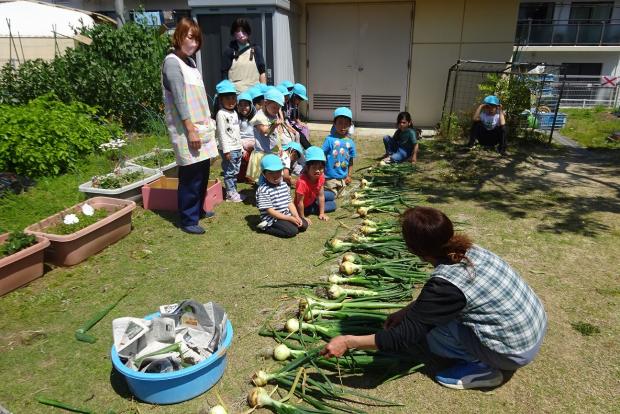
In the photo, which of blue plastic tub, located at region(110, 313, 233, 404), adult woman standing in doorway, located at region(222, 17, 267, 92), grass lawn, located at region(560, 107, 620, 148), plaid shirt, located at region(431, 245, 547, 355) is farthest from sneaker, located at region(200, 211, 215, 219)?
grass lawn, located at region(560, 107, 620, 148)

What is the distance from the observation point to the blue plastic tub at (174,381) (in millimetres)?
2199

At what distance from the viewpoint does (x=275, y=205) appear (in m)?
4.41

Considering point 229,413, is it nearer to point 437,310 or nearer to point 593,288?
point 437,310

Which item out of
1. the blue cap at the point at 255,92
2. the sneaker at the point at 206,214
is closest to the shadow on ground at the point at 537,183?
the blue cap at the point at 255,92

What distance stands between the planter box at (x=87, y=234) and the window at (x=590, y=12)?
25.4 m

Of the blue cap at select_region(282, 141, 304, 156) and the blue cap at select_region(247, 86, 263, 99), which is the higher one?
the blue cap at select_region(247, 86, 263, 99)

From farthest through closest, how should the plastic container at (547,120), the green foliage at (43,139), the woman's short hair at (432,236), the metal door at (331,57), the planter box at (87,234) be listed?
the plastic container at (547,120), the metal door at (331,57), the green foliage at (43,139), the planter box at (87,234), the woman's short hair at (432,236)

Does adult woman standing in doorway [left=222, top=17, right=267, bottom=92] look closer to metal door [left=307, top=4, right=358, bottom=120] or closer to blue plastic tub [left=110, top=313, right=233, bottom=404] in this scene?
metal door [left=307, top=4, right=358, bottom=120]

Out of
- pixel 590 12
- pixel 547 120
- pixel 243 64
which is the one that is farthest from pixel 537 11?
pixel 243 64

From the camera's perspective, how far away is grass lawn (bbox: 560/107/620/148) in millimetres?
9103

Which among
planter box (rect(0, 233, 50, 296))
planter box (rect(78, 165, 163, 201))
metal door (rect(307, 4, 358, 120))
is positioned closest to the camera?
planter box (rect(0, 233, 50, 296))

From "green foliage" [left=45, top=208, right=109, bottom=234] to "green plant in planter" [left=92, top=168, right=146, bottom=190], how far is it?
0.76 m

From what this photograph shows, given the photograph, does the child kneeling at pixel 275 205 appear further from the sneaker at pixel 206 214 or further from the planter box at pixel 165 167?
the planter box at pixel 165 167

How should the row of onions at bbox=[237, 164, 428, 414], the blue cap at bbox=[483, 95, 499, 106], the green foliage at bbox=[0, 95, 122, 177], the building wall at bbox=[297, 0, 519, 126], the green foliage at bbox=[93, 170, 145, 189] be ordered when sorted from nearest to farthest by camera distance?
the row of onions at bbox=[237, 164, 428, 414] < the green foliage at bbox=[93, 170, 145, 189] < the green foliage at bbox=[0, 95, 122, 177] < the blue cap at bbox=[483, 95, 499, 106] < the building wall at bbox=[297, 0, 519, 126]
